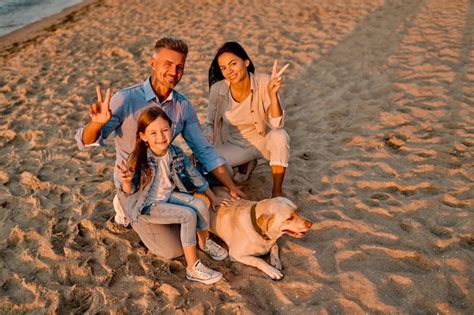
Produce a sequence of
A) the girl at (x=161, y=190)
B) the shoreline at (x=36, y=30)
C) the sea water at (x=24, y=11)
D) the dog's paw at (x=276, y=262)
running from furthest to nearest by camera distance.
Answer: the sea water at (x=24, y=11)
the shoreline at (x=36, y=30)
the dog's paw at (x=276, y=262)
the girl at (x=161, y=190)

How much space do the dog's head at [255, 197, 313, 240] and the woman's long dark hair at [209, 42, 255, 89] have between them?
141 cm

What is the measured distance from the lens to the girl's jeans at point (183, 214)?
3.03 meters

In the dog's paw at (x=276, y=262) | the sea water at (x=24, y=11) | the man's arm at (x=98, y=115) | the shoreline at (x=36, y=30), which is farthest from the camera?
the sea water at (x=24, y=11)

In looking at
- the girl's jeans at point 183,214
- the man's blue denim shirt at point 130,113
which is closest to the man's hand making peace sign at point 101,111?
the man's blue denim shirt at point 130,113

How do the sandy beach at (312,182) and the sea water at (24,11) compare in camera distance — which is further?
the sea water at (24,11)

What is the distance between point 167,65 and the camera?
3088mm

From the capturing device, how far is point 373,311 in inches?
107

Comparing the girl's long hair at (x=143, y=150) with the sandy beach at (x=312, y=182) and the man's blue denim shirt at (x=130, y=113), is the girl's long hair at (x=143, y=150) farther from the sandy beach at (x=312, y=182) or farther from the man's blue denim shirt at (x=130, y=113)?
the sandy beach at (x=312, y=182)

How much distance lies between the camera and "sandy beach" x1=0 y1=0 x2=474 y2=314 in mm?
2945

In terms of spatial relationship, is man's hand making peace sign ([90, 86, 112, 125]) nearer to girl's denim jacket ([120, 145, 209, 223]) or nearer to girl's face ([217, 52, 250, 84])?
girl's denim jacket ([120, 145, 209, 223])

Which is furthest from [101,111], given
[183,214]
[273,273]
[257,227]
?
[273,273]

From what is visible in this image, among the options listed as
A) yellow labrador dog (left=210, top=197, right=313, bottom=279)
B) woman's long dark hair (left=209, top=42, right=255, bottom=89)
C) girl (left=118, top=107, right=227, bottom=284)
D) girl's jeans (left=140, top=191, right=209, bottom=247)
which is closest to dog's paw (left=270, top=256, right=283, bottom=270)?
yellow labrador dog (left=210, top=197, right=313, bottom=279)

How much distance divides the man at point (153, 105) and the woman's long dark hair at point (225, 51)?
517 millimetres

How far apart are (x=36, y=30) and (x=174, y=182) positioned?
9.50 metres
